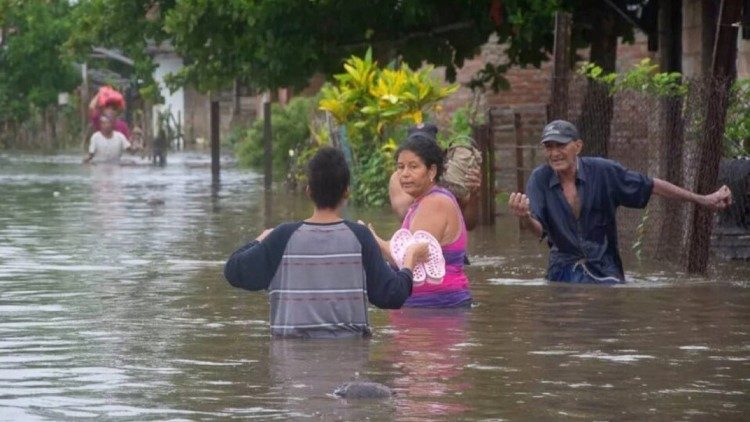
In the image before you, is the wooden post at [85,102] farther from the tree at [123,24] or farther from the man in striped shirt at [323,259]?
the man in striped shirt at [323,259]

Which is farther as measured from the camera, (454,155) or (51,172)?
(51,172)

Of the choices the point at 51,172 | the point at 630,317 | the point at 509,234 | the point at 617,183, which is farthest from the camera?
the point at 51,172

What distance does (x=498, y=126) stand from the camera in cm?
3191

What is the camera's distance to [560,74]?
19.6 meters

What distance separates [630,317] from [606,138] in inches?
260

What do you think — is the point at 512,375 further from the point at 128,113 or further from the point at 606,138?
the point at 128,113

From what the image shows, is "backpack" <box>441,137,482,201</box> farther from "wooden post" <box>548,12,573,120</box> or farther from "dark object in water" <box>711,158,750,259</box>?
"wooden post" <box>548,12,573,120</box>

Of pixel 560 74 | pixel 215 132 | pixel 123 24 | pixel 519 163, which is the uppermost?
pixel 123 24

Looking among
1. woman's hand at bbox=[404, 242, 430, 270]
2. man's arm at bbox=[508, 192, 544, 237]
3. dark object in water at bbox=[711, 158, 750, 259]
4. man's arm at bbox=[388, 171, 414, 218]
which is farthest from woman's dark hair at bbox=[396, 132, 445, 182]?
dark object in water at bbox=[711, 158, 750, 259]

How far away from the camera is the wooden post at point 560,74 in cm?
1934

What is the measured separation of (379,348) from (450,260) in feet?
4.73

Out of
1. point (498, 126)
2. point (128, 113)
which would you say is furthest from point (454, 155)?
point (128, 113)

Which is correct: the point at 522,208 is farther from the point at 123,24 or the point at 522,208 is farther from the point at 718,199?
the point at 123,24

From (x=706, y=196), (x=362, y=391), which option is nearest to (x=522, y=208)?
(x=706, y=196)
